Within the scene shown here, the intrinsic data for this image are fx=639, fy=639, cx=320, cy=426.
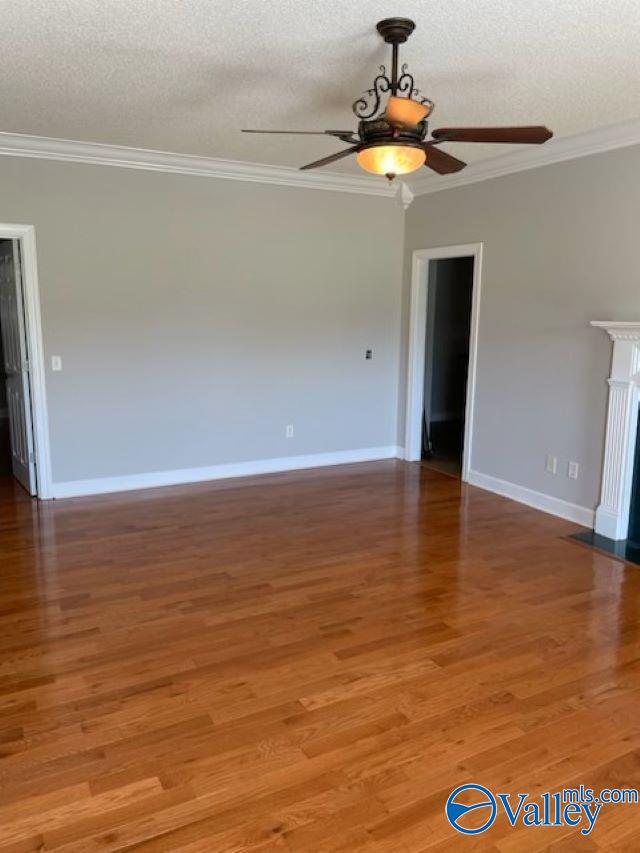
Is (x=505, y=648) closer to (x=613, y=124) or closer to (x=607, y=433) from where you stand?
(x=607, y=433)

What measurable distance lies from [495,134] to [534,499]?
10.2 ft

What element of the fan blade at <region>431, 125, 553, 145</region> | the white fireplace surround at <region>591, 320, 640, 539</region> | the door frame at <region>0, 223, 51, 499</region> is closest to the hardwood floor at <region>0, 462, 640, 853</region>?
the white fireplace surround at <region>591, 320, 640, 539</region>

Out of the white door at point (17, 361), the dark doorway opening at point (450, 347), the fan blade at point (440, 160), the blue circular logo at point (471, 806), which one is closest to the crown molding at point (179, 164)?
the white door at point (17, 361)

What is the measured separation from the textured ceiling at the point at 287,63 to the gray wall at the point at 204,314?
746 mm

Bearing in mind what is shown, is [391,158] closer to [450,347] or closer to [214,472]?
[214,472]

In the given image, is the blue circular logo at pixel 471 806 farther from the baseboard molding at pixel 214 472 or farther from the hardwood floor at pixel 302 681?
the baseboard molding at pixel 214 472

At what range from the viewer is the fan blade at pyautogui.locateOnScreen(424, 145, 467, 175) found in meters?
2.80

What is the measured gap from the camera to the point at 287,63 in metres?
3.07

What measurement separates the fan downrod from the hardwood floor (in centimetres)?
267

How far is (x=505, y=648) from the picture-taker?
2.95 metres

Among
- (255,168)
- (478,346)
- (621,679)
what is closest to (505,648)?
(621,679)

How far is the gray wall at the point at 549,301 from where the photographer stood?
4.28 metres

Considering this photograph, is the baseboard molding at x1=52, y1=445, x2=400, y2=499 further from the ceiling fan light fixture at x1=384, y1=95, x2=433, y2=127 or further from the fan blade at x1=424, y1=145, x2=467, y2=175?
the ceiling fan light fixture at x1=384, y1=95, x2=433, y2=127

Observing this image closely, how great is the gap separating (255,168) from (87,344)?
199cm
